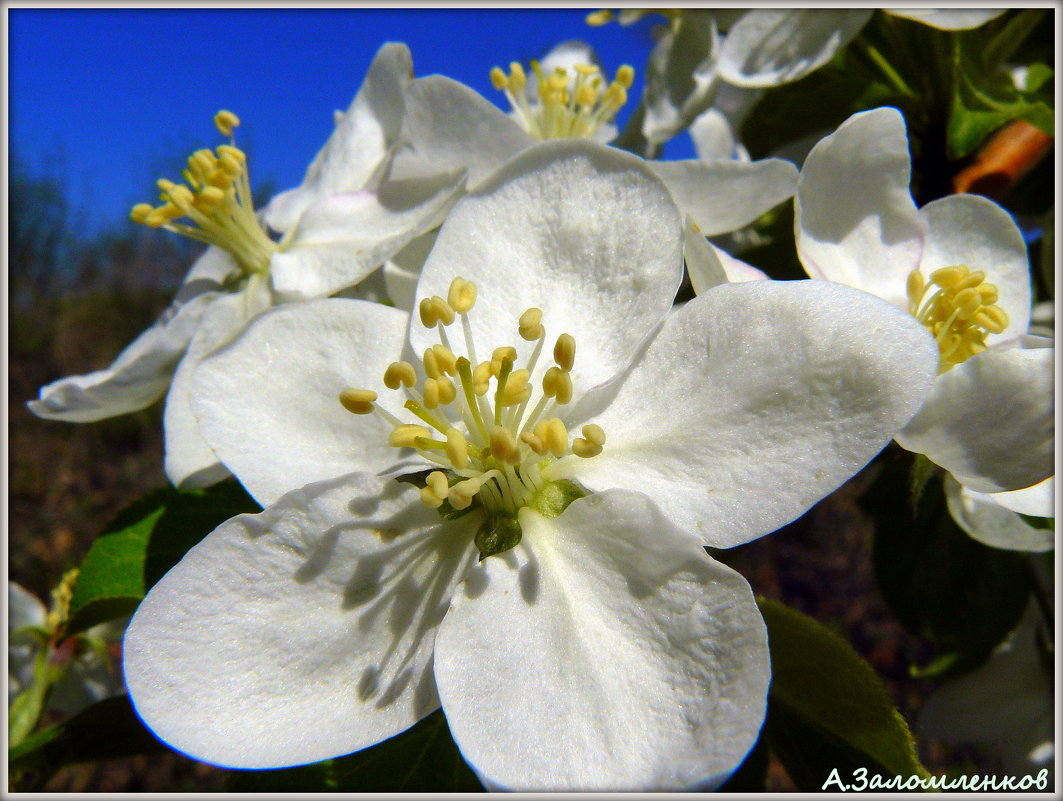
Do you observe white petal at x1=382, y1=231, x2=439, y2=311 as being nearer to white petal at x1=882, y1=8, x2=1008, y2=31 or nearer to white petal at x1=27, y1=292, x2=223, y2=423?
white petal at x1=27, y1=292, x2=223, y2=423

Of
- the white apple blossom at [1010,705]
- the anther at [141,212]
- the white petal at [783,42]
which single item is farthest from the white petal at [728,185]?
the white apple blossom at [1010,705]

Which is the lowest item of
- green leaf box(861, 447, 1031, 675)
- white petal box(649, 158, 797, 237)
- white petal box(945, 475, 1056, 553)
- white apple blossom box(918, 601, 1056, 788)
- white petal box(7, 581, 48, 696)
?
white apple blossom box(918, 601, 1056, 788)

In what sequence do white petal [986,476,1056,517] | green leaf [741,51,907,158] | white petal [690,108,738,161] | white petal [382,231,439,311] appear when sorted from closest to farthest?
white petal [986,476,1056,517]
white petal [382,231,439,311]
green leaf [741,51,907,158]
white petal [690,108,738,161]

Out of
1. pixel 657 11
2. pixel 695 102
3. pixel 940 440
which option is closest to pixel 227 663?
pixel 940 440

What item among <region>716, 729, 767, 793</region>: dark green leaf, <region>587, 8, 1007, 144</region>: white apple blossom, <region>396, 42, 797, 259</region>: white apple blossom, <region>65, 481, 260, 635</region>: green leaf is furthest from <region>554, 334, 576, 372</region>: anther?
<region>587, 8, 1007, 144</region>: white apple blossom

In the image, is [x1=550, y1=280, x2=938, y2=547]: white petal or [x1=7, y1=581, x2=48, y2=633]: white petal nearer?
[x1=550, y1=280, x2=938, y2=547]: white petal

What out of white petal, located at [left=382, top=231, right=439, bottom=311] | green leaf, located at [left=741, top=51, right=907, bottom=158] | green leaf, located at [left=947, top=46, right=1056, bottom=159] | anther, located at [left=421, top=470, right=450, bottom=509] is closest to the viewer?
anther, located at [left=421, top=470, right=450, bottom=509]

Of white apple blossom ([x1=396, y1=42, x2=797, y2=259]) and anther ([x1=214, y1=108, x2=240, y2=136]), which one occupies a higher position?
anther ([x1=214, y1=108, x2=240, y2=136])
